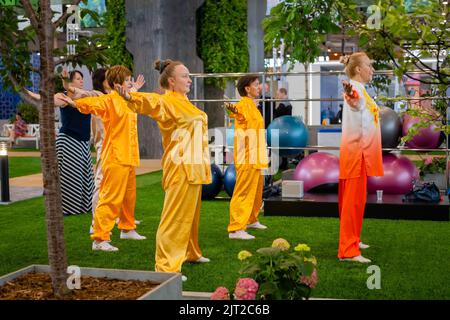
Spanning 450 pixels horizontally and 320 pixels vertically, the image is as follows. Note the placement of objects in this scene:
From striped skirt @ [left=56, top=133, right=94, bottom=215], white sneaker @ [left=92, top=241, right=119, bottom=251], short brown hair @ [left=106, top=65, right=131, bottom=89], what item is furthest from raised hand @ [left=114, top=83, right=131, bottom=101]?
striped skirt @ [left=56, top=133, right=94, bottom=215]

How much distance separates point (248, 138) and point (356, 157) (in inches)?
64.8

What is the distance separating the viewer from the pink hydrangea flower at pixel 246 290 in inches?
108

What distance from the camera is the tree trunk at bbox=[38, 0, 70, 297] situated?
117 inches

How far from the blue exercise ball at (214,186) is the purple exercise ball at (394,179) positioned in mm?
2101

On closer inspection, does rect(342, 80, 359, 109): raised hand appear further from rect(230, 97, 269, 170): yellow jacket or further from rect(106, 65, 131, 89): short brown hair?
rect(106, 65, 131, 89): short brown hair

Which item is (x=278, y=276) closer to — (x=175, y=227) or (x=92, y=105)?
(x=175, y=227)

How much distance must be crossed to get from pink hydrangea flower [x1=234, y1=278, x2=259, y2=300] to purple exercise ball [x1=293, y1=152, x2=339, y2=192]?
5262 millimetres

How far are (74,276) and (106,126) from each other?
2728 millimetres

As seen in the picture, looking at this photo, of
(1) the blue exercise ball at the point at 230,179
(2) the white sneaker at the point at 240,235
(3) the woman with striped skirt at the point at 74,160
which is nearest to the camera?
(2) the white sneaker at the point at 240,235

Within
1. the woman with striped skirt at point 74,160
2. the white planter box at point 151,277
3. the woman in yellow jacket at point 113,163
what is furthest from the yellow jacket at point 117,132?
the white planter box at point 151,277

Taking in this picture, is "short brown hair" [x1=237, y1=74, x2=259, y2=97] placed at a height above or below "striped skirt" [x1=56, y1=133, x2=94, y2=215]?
above

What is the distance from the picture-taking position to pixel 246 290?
108 inches

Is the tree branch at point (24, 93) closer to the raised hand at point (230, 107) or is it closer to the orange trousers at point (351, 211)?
the orange trousers at point (351, 211)
